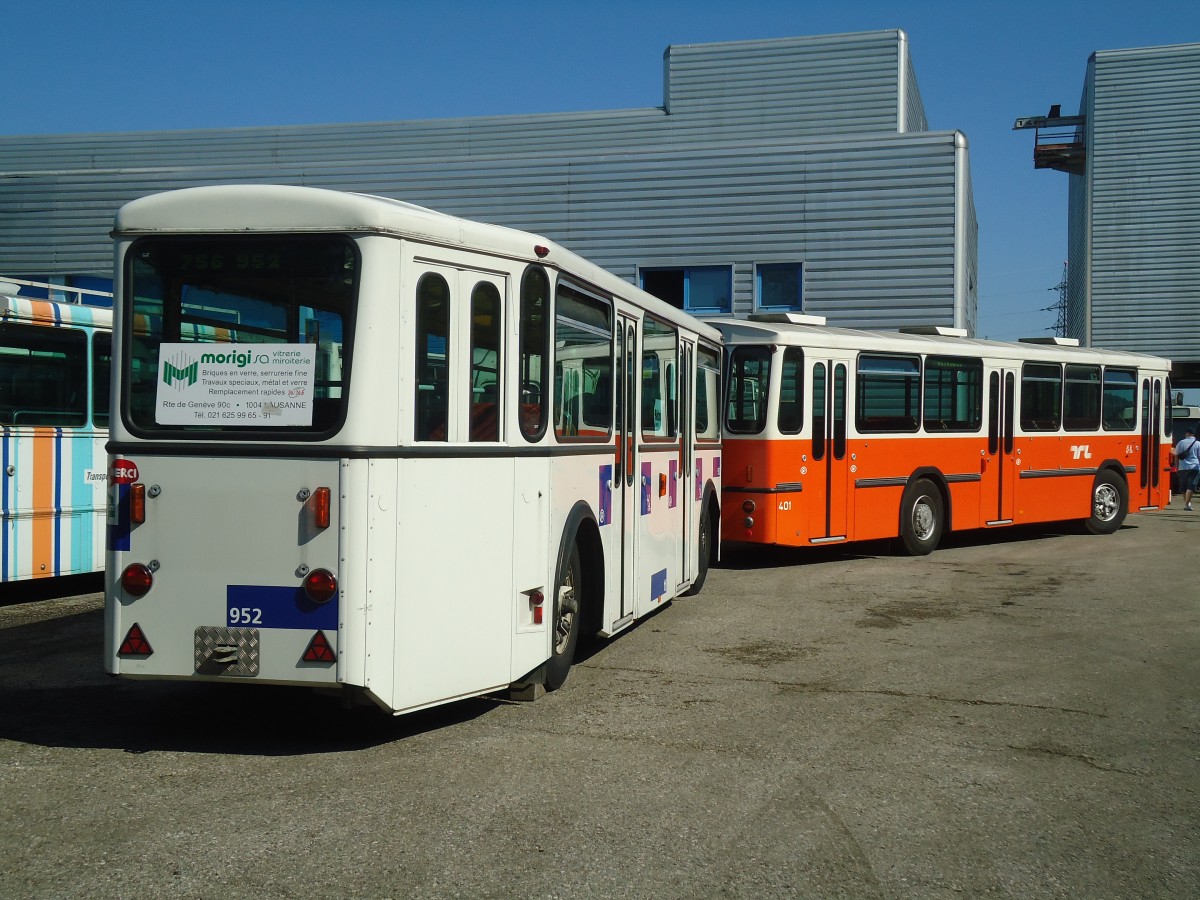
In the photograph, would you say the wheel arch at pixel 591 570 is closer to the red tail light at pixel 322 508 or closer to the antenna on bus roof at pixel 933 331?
the red tail light at pixel 322 508

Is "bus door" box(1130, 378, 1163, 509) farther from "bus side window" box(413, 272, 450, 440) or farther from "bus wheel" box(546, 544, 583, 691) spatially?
"bus side window" box(413, 272, 450, 440)

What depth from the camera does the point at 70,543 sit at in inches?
440

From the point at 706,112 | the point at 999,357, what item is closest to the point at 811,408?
the point at 999,357

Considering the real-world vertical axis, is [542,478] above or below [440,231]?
below

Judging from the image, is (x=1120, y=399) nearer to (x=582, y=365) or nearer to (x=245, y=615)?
(x=582, y=365)

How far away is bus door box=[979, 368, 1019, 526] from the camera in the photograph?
16812 mm

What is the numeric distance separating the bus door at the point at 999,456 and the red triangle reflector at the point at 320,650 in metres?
12.9

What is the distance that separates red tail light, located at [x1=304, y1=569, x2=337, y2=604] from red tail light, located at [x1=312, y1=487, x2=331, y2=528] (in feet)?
0.75

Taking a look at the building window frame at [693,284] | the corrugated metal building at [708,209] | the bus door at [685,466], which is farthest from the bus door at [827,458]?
the building window frame at [693,284]

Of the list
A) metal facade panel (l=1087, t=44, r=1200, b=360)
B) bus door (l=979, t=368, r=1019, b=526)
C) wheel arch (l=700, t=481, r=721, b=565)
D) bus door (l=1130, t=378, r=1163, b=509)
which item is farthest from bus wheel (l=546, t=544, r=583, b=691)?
metal facade panel (l=1087, t=44, r=1200, b=360)

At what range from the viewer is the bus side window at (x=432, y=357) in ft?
19.6

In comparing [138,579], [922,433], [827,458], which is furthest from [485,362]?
[922,433]

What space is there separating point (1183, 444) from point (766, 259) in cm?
1025

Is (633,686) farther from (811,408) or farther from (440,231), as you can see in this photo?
(811,408)
